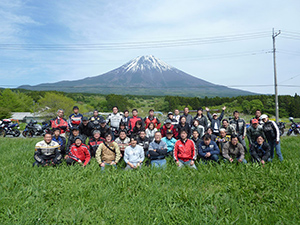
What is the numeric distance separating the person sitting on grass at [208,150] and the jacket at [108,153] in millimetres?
2752

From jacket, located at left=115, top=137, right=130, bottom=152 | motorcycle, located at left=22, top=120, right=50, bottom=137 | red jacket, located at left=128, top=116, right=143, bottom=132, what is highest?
red jacket, located at left=128, top=116, right=143, bottom=132

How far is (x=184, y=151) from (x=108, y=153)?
2.49 m

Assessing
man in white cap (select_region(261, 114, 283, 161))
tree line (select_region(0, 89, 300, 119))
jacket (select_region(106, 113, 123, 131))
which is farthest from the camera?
tree line (select_region(0, 89, 300, 119))

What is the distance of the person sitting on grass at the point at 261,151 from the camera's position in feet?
20.6

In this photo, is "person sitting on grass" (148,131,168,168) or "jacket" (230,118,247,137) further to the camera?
"jacket" (230,118,247,137)

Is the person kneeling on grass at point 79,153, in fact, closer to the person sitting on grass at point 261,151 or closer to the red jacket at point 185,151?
the red jacket at point 185,151


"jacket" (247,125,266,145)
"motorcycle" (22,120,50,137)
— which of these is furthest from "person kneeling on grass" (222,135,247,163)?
"motorcycle" (22,120,50,137)

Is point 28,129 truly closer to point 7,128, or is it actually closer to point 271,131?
point 7,128

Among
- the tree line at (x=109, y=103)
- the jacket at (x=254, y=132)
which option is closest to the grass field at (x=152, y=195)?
the jacket at (x=254, y=132)

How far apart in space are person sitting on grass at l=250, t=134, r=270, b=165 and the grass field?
0.55m

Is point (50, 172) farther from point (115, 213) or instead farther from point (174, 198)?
point (174, 198)

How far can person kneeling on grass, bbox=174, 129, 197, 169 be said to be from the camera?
20.9 feet

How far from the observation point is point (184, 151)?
642cm

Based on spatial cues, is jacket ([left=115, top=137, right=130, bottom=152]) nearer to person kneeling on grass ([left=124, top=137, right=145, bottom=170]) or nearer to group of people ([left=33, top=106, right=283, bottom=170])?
group of people ([left=33, top=106, right=283, bottom=170])
